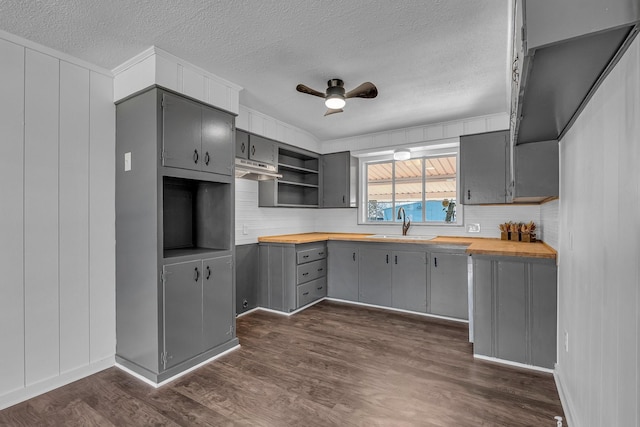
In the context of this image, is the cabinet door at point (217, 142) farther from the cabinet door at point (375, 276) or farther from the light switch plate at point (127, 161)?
the cabinet door at point (375, 276)

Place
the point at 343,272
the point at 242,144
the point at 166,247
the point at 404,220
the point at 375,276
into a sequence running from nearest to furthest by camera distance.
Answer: the point at 166,247 → the point at 242,144 → the point at 375,276 → the point at 343,272 → the point at 404,220

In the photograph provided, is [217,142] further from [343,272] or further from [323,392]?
[343,272]

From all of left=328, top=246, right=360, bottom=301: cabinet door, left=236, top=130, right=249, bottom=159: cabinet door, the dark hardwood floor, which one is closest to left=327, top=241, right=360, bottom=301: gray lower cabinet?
left=328, top=246, right=360, bottom=301: cabinet door

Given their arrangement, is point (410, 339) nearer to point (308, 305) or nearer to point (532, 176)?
point (308, 305)

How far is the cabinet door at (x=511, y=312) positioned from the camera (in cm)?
268

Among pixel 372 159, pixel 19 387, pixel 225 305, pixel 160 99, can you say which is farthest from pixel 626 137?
pixel 372 159

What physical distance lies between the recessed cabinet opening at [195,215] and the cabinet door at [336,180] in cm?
238

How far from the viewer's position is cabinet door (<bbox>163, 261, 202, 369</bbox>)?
2547mm

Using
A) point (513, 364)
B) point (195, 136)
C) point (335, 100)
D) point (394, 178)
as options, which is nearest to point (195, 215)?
point (195, 136)

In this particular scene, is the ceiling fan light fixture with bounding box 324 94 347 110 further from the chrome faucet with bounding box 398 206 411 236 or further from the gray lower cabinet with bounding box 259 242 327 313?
the chrome faucet with bounding box 398 206 411 236

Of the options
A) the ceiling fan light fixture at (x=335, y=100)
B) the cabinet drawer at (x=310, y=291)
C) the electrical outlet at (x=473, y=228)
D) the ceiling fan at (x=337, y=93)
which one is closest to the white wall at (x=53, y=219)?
the ceiling fan at (x=337, y=93)

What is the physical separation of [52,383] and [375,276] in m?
3.50

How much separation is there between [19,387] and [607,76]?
3935mm

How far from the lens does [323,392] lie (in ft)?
7.59
